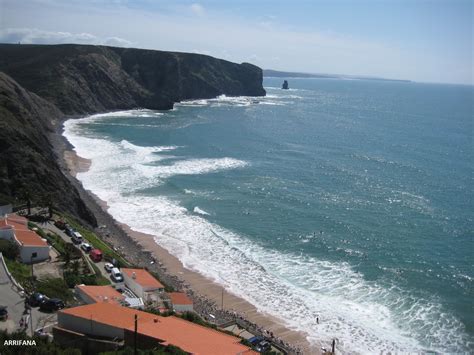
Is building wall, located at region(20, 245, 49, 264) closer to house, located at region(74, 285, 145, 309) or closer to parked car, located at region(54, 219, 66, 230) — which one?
house, located at region(74, 285, 145, 309)

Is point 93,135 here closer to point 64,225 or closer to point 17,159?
point 17,159

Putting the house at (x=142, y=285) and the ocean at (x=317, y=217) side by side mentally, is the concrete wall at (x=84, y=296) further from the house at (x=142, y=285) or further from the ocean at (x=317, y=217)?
the ocean at (x=317, y=217)

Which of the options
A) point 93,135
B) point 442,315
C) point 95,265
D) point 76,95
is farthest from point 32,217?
point 76,95

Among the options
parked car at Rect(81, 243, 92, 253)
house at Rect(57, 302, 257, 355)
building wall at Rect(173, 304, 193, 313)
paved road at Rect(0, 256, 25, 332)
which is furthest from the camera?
parked car at Rect(81, 243, 92, 253)

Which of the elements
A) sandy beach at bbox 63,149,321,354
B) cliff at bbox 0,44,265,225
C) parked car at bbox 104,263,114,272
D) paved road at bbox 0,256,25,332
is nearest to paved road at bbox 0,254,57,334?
paved road at bbox 0,256,25,332

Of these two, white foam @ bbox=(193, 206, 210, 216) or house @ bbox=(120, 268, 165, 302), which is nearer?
house @ bbox=(120, 268, 165, 302)

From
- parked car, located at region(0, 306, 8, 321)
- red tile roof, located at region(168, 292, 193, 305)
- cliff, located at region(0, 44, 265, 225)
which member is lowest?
Answer: red tile roof, located at region(168, 292, 193, 305)

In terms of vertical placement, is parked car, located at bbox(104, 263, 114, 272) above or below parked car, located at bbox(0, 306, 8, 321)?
below

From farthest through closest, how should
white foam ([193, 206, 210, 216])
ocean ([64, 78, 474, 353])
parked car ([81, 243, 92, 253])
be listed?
white foam ([193, 206, 210, 216]) → ocean ([64, 78, 474, 353]) → parked car ([81, 243, 92, 253])
